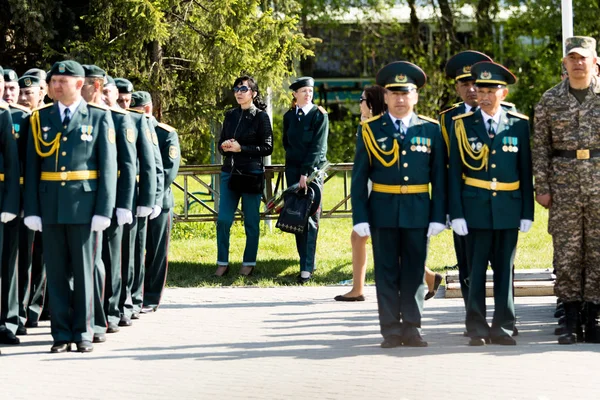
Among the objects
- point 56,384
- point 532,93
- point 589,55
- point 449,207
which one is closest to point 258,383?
point 56,384

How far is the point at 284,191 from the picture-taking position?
12.4m

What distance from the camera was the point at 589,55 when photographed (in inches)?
344

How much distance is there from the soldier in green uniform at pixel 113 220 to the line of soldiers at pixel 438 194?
1.71 m

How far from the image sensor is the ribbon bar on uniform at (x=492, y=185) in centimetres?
860

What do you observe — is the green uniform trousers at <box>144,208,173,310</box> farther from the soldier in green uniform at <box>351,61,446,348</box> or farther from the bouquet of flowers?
the soldier in green uniform at <box>351,61,446,348</box>

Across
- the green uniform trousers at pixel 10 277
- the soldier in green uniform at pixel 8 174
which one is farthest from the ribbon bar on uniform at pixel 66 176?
the green uniform trousers at pixel 10 277

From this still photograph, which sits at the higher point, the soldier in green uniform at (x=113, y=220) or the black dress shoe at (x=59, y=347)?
the soldier in green uniform at (x=113, y=220)

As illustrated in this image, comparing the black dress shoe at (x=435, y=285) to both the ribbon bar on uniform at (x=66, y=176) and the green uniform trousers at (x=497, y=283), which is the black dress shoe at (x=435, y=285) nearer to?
the green uniform trousers at (x=497, y=283)

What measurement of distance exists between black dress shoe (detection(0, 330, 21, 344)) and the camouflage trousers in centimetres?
407

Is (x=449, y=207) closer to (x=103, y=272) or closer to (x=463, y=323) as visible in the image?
(x=463, y=323)

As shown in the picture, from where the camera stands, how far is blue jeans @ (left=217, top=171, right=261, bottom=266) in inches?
499

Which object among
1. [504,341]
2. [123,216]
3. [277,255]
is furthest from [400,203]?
[277,255]

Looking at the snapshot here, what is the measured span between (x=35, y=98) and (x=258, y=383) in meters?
3.72

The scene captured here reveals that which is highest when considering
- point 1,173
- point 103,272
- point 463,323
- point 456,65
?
point 456,65
